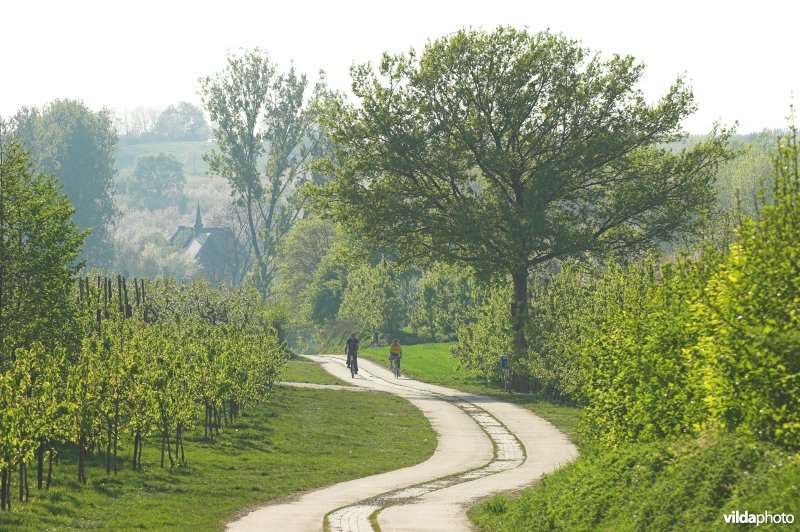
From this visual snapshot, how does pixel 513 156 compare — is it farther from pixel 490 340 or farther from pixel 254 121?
pixel 254 121

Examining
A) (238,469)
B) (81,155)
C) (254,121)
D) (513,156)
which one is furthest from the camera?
(81,155)

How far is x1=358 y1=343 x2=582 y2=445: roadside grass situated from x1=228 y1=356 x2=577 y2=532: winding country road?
28.7 inches

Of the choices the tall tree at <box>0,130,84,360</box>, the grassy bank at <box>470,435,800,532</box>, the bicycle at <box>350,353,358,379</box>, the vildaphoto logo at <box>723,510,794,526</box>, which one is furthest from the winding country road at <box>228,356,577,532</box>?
the bicycle at <box>350,353,358,379</box>

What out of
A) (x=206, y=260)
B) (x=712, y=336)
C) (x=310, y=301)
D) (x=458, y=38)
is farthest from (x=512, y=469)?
(x=206, y=260)

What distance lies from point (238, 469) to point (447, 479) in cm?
521

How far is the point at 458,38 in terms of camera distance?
40.9 meters

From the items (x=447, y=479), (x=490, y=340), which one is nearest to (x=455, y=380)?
(x=490, y=340)

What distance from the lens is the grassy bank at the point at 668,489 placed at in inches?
409

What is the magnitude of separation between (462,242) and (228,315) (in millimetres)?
11348

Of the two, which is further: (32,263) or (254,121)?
(254,121)

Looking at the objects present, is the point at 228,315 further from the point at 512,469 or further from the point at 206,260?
the point at 206,260

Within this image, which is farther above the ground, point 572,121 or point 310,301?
point 572,121

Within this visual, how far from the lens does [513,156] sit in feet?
137

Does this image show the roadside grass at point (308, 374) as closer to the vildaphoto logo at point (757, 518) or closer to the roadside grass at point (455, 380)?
the roadside grass at point (455, 380)
